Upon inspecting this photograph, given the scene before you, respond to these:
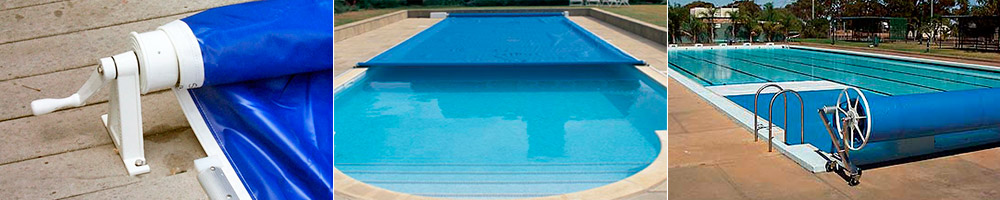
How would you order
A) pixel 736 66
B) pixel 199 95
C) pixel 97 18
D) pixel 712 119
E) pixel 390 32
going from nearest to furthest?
pixel 390 32 < pixel 199 95 < pixel 97 18 < pixel 712 119 < pixel 736 66

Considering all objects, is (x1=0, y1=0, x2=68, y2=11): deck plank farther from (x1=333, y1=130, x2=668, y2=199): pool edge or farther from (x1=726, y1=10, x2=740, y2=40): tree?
(x1=726, y1=10, x2=740, y2=40): tree

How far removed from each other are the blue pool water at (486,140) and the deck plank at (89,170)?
1.06 meters

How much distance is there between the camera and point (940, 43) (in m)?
9.15

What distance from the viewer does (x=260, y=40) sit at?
1.77 meters

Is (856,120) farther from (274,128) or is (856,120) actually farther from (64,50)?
(64,50)

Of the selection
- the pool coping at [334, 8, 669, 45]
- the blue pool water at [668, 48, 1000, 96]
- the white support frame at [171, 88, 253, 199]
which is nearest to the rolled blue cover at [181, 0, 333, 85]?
the white support frame at [171, 88, 253, 199]

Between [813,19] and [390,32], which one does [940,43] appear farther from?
[390,32]

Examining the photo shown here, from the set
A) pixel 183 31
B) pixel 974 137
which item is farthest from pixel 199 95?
pixel 974 137

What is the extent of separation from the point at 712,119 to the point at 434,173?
305cm

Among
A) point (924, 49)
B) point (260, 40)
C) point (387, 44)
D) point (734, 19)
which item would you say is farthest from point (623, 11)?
point (924, 49)

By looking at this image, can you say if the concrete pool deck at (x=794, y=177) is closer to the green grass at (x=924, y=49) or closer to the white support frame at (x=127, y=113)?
the white support frame at (x=127, y=113)

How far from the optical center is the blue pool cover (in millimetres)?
1190

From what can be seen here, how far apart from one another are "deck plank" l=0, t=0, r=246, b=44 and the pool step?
7.33 ft

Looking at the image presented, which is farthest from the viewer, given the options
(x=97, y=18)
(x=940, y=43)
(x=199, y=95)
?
(x=940, y=43)
